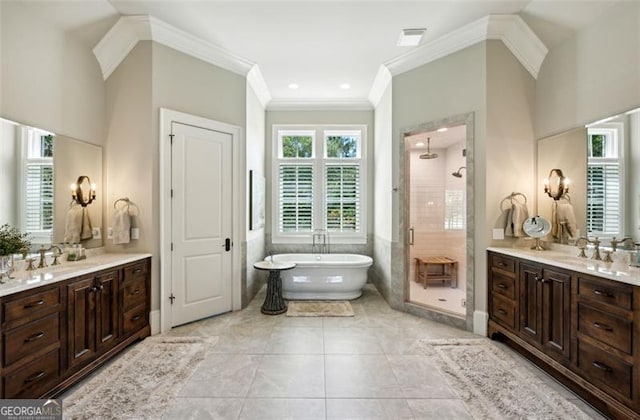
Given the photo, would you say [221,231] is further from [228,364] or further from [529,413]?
[529,413]

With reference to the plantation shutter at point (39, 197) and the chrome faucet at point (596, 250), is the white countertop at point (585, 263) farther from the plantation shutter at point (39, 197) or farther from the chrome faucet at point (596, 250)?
the plantation shutter at point (39, 197)

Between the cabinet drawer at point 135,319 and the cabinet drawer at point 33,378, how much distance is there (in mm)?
729

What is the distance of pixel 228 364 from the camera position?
8.82ft

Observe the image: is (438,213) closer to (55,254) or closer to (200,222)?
(200,222)

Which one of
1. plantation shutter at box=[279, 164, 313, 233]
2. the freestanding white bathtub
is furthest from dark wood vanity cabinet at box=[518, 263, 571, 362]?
plantation shutter at box=[279, 164, 313, 233]

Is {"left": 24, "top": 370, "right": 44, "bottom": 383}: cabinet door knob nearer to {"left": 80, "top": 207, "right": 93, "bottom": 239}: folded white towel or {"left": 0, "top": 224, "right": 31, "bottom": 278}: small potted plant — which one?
{"left": 0, "top": 224, "right": 31, "bottom": 278}: small potted plant

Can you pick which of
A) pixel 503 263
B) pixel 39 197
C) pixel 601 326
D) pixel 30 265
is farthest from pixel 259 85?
pixel 601 326

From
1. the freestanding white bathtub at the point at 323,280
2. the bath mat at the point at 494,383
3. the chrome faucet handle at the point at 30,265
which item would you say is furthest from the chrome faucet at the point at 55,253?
the bath mat at the point at 494,383

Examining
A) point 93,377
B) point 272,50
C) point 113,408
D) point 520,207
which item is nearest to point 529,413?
point 520,207

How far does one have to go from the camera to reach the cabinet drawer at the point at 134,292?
2908mm

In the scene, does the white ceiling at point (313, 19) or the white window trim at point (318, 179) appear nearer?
the white ceiling at point (313, 19)

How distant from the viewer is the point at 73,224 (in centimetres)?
294

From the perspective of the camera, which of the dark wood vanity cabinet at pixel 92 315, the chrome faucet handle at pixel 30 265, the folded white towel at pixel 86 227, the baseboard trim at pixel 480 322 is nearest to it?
the dark wood vanity cabinet at pixel 92 315

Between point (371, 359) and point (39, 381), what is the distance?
2551 mm
